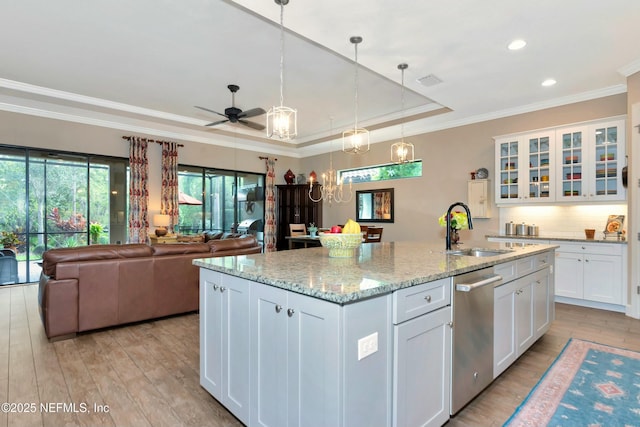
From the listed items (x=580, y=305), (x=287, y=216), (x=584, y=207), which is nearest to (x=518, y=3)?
(x=584, y=207)

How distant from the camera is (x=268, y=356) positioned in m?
1.67

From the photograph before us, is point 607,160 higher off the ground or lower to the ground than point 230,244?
higher

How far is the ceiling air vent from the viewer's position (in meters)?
4.13

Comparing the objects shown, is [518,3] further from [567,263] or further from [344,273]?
[567,263]

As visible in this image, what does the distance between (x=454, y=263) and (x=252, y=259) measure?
1382 millimetres

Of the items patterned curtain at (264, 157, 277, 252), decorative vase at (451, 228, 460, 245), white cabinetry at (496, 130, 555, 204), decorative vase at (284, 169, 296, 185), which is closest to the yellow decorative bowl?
decorative vase at (451, 228, 460, 245)

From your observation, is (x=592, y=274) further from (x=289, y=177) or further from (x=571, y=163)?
(x=289, y=177)

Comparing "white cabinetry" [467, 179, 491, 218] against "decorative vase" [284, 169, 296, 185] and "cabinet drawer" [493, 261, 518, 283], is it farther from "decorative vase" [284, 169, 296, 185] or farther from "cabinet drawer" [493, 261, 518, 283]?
"decorative vase" [284, 169, 296, 185]

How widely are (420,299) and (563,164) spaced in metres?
4.50

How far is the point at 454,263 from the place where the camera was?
214 centimetres

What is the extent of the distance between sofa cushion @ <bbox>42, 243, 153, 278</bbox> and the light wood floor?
0.77 metres

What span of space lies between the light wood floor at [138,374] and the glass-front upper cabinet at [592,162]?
171 centimetres

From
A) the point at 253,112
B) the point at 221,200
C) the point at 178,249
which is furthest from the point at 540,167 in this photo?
the point at 221,200

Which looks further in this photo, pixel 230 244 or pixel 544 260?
pixel 230 244
